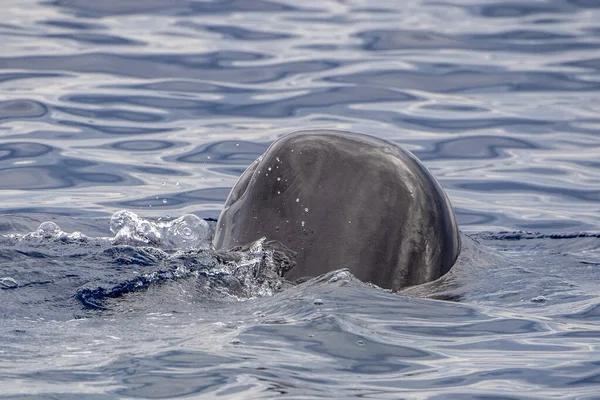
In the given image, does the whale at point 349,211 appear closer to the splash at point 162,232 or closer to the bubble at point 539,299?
the bubble at point 539,299

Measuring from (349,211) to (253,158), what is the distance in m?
4.11

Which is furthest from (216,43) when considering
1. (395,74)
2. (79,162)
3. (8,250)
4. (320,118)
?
(8,250)

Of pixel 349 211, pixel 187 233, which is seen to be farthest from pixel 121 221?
pixel 349 211

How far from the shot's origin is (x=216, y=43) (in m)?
Result: 12.4

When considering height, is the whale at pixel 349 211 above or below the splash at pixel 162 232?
above

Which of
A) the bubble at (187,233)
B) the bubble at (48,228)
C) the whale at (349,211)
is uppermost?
the whale at (349,211)

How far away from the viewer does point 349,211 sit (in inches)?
191

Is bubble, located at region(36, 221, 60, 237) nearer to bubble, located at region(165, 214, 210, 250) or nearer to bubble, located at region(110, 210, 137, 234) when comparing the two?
bubble, located at region(110, 210, 137, 234)

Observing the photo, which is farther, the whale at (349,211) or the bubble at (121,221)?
the bubble at (121,221)

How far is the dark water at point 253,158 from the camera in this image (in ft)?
13.3

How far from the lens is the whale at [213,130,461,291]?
4820 mm

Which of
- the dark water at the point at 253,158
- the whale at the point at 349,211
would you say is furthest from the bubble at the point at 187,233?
the whale at the point at 349,211

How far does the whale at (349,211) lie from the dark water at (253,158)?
4.9 inches

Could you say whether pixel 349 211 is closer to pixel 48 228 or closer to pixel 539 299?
pixel 539 299
